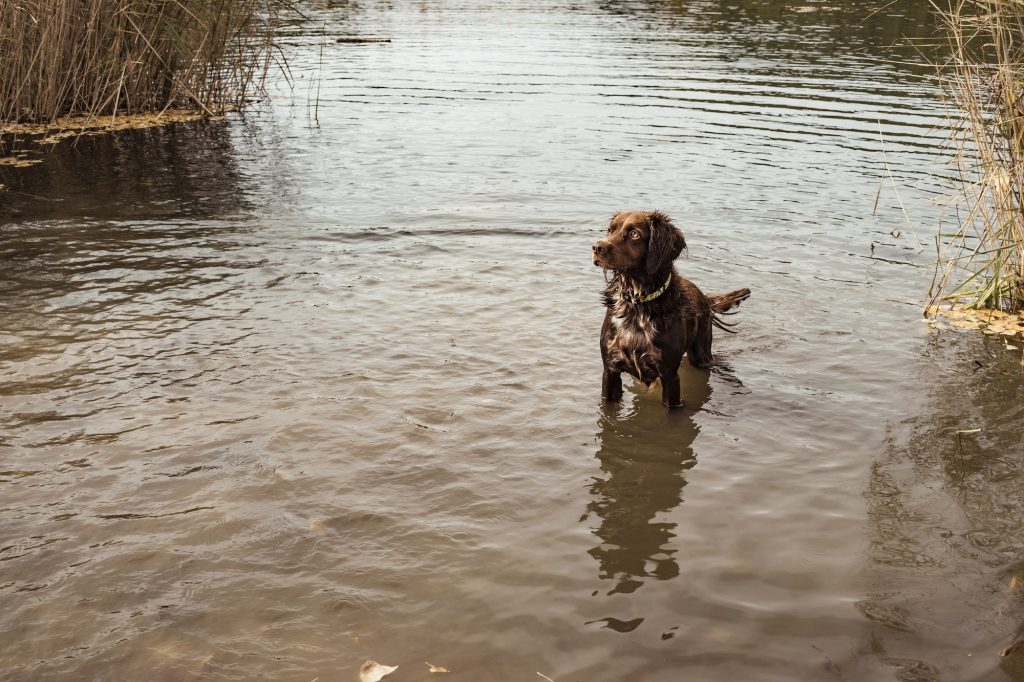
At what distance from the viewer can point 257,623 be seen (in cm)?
427

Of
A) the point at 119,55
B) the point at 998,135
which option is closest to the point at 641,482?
Answer: the point at 998,135

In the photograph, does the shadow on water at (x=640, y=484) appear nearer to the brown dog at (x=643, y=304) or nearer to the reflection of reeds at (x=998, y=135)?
the brown dog at (x=643, y=304)

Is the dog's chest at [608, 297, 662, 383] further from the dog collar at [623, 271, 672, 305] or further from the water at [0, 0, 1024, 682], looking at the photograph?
the water at [0, 0, 1024, 682]

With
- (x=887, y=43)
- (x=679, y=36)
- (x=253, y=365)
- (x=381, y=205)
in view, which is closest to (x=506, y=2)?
(x=679, y=36)

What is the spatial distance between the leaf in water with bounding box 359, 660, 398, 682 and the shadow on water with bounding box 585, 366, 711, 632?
109cm

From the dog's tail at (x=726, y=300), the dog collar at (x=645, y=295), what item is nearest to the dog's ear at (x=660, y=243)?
the dog collar at (x=645, y=295)

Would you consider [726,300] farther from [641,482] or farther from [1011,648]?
[1011,648]

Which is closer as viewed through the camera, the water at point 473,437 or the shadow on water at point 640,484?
the water at point 473,437

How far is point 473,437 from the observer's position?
6.21m

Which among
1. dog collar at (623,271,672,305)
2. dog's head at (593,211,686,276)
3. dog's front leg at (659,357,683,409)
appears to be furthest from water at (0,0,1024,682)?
dog's head at (593,211,686,276)

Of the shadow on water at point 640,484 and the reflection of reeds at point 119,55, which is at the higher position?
the reflection of reeds at point 119,55

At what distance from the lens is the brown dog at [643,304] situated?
6273 mm

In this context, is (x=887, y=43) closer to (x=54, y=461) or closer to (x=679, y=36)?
(x=679, y=36)

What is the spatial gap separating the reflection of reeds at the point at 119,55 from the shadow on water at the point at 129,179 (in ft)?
3.05
